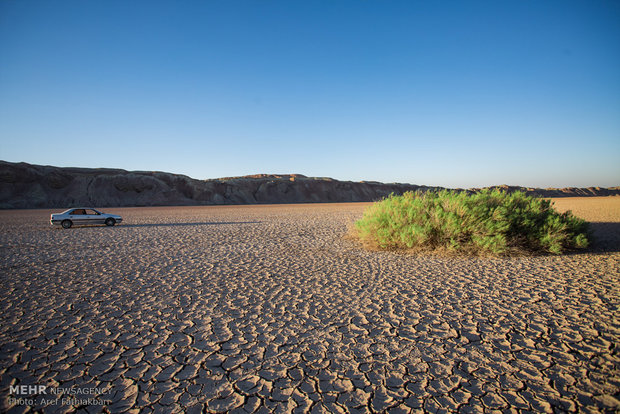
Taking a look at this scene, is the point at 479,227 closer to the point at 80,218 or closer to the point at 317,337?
the point at 317,337

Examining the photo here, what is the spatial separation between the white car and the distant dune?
31502 mm

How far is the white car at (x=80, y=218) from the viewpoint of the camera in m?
13.3

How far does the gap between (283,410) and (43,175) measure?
5600cm

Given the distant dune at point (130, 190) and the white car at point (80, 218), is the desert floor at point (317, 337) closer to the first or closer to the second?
the white car at point (80, 218)

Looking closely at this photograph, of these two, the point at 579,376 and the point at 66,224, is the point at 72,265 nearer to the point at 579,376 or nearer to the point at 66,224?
the point at 579,376

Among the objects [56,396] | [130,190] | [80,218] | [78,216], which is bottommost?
[56,396]

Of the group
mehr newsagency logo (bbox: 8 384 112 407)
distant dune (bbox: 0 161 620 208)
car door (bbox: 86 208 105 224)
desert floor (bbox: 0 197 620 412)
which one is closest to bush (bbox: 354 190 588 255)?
desert floor (bbox: 0 197 620 412)

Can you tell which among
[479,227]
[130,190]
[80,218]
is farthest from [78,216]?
[130,190]

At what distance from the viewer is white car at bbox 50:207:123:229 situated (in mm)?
13269

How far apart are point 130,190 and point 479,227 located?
50453mm

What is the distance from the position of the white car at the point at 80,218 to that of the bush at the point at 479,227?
542 inches

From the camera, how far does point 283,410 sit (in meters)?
2.07

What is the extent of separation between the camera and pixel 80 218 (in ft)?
46.0

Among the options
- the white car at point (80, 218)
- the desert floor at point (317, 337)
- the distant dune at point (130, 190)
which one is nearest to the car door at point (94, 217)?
the white car at point (80, 218)
